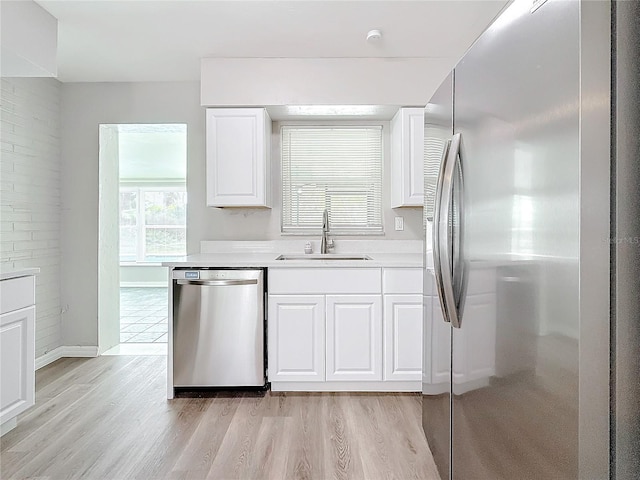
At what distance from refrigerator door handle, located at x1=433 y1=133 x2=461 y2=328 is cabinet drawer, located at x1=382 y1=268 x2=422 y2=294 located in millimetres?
1429

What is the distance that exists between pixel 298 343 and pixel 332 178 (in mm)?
1540

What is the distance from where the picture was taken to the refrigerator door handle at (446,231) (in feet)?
4.79

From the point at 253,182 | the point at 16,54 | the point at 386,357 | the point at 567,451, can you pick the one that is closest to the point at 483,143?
the point at 567,451

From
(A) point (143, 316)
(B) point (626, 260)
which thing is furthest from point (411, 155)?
(A) point (143, 316)

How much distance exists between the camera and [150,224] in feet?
29.1

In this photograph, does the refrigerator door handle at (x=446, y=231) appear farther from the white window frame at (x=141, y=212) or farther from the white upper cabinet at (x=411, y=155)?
the white window frame at (x=141, y=212)

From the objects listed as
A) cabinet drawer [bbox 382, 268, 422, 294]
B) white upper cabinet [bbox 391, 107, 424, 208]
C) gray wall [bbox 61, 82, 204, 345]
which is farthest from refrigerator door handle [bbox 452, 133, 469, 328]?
gray wall [bbox 61, 82, 204, 345]

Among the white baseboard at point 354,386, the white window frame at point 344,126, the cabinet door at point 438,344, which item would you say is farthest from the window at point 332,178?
the cabinet door at point 438,344

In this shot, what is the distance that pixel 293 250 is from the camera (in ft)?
12.6

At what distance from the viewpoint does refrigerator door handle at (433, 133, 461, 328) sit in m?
1.46

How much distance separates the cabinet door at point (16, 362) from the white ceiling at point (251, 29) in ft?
5.96

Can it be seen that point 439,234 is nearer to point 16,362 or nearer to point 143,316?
point 16,362

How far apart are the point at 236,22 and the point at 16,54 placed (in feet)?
4.12

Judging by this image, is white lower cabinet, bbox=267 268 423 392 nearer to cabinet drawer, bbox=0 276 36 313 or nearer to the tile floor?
cabinet drawer, bbox=0 276 36 313
